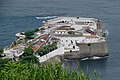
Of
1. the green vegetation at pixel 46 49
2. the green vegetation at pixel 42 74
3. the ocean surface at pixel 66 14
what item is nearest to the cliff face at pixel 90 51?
the ocean surface at pixel 66 14

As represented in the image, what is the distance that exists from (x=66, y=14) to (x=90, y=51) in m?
8.23

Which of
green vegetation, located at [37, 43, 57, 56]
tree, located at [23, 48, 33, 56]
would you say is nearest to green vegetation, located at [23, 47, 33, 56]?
tree, located at [23, 48, 33, 56]

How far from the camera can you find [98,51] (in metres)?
28.5

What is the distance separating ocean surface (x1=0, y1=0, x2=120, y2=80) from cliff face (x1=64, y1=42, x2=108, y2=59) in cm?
36

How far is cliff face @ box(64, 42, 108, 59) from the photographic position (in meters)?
28.0

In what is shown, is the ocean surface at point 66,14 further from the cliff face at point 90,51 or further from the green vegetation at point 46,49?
the green vegetation at point 46,49

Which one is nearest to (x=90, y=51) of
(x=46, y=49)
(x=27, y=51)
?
(x=46, y=49)

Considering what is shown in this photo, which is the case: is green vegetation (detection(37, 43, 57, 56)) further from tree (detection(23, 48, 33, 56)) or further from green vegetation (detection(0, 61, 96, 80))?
green vegetation (detection(0, 61, 96, 80))

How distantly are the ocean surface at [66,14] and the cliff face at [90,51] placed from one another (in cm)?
36

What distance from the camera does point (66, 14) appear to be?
3641 cm

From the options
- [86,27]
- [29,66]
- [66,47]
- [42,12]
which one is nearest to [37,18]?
[42,12]

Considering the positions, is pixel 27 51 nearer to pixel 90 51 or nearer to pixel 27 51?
pixel 27 51

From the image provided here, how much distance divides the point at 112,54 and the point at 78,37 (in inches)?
112

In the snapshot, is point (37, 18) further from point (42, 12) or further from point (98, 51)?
point (98, 51)
